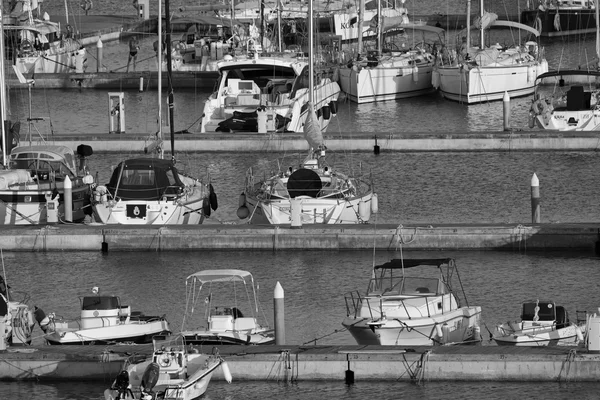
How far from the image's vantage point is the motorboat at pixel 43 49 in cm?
7962

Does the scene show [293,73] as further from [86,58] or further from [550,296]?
[550,296]

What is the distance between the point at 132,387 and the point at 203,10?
6224cm

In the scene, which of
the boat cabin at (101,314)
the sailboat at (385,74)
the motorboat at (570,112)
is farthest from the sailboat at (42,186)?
the sailboat at (385,74)

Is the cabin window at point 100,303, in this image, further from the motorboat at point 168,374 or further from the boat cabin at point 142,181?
the boat cabin at point 142,181

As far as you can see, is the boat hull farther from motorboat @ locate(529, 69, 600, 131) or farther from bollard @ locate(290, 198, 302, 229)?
motorboat @ locate(529, 69, 600, 131)

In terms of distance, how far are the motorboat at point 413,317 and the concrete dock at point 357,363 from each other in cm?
91

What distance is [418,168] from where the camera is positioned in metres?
55.8

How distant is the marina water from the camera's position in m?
32.4

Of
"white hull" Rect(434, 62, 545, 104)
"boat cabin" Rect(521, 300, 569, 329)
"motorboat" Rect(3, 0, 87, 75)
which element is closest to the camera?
"boat cabin" Rect(521, 300, 569, 329)

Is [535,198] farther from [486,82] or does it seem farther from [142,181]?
[486,82]

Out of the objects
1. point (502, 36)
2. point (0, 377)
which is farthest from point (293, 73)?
point (0, 377)

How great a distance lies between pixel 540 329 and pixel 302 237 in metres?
11.2

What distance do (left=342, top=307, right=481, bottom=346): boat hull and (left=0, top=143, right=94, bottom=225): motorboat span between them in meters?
13.9

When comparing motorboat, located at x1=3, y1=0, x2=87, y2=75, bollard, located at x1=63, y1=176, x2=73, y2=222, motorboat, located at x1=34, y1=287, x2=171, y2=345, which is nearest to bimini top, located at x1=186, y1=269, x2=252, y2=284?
motorboat, located at x1=34, y1=287, x2=171, y2=345
